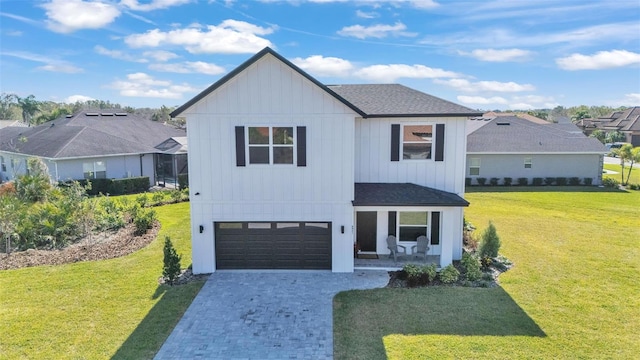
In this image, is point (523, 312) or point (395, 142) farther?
point (395, 142)

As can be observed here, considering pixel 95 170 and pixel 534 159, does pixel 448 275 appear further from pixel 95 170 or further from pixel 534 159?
pixel 95 170

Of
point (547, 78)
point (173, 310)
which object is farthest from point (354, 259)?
point (547, 78)

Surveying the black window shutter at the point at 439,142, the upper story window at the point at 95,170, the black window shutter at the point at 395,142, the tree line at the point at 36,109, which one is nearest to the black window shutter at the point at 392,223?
the black window shutter at the point at 395,142

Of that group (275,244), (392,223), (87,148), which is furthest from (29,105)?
(392,223)

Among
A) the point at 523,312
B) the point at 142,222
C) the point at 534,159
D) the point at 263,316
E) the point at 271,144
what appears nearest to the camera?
the point at 263,316

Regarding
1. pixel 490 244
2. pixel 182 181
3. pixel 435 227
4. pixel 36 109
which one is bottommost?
pixel 490 244

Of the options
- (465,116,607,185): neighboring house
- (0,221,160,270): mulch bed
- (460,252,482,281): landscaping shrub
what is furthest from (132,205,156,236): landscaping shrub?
(465,116,607,185): neighboring house

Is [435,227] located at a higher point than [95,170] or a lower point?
lower
